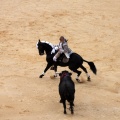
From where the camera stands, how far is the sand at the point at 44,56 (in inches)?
458

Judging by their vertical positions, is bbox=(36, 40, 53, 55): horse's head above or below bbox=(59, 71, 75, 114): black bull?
above

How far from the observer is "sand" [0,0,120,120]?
38.2 feet

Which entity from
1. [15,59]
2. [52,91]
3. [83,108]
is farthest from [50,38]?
[83,108]

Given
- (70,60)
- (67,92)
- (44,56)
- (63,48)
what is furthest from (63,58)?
(44,56)

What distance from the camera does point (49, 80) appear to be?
14062 mm

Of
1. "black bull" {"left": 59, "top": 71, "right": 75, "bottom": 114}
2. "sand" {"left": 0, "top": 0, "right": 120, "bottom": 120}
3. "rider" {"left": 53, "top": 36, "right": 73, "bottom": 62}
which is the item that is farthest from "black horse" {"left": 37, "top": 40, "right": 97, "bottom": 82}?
"black bull" {"left": 59, "top": 71, "right": 75, "bottom": 114}

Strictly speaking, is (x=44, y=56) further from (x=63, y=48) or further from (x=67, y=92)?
(x=67, y=92)

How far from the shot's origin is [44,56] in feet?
54.2

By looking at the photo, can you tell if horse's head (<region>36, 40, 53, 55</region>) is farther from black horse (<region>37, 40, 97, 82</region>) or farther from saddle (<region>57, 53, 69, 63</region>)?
saddle (<region>57, 53, 69, 63</region>)

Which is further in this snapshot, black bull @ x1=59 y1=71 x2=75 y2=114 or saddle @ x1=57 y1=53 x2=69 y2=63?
saddle @ x1=57 y1=53 x2=69 y2=63

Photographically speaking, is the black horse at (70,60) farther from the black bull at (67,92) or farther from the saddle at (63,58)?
the black bull at (67,92)

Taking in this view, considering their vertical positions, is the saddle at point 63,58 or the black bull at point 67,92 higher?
the saddle at point 63,58

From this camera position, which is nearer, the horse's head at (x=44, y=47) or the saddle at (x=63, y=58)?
the saddle at (x=63, y=58)

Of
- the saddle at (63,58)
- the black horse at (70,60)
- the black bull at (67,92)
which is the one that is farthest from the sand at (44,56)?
the saddle at (63,58)
